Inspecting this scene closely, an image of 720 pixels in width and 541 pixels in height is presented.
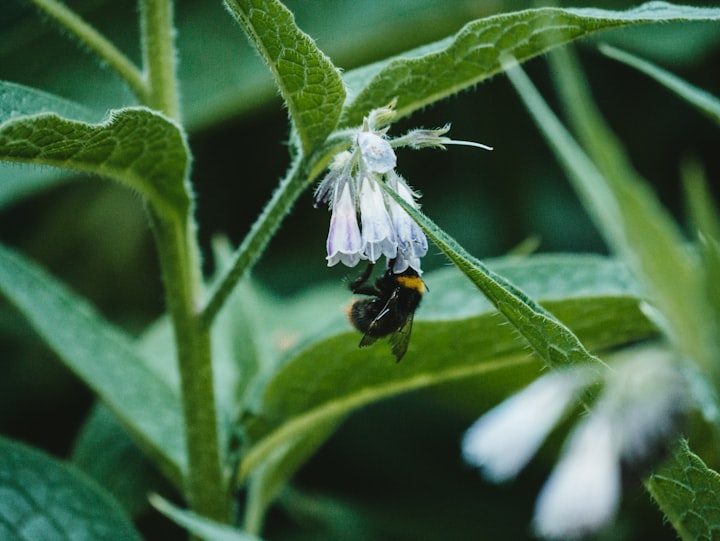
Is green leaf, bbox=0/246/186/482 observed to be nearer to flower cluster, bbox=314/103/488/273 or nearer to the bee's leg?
the bee's leg

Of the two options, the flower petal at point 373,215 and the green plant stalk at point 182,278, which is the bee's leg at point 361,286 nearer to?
the green plant stalk at point 182,278

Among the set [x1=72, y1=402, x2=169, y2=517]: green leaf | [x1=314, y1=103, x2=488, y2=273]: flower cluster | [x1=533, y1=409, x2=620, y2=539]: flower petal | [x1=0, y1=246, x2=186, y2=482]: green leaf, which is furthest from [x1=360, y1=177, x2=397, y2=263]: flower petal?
[x1=72, y1=402, x2=169, y2=517]: green leaf

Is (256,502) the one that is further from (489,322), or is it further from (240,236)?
(240,236)

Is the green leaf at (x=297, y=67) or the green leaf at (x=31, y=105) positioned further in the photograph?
the green leaf at (x=31, y=105)

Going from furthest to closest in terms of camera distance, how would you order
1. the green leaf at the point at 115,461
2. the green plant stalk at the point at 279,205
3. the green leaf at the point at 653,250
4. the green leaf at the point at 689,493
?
the green leaf at the point at 115,461, the green plant stalk at the point at 279,205, the green leaf at the point at 689,493, the green leaf at the point at 653,250

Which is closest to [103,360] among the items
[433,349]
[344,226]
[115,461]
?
[115,461]

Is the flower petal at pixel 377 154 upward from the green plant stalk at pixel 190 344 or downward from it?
upward

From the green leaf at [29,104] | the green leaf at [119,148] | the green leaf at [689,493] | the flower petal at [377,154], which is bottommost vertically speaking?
the green leaf at [689,493]

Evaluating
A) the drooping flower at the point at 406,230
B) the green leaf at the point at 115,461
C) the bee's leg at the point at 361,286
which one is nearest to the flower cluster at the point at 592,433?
the drooping flower at the point at 406,230
